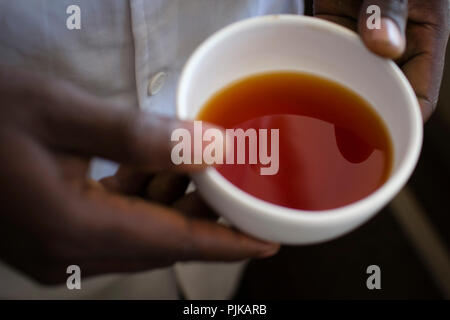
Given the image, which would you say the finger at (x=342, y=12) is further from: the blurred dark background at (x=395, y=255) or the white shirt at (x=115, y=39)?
the blurred dark background at (x=395, y=255)

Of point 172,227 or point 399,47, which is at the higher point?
point 399,47

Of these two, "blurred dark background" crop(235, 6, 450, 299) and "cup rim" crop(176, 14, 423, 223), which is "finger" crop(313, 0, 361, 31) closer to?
"cup rim" crop(176, 14, 423, 223)

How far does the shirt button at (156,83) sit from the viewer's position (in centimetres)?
62

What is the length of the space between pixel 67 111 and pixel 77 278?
0.20 m

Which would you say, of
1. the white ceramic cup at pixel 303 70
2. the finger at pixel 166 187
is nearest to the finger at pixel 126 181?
the finger at pixel 166 187

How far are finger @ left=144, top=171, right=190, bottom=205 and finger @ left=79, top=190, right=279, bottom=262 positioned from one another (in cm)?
11

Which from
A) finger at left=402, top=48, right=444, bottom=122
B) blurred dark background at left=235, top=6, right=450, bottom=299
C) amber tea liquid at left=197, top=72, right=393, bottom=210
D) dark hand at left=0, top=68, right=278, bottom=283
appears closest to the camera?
dark hand at left=0, top=68, right=278, bottom=283

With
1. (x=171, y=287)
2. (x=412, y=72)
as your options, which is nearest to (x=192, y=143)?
(x=412, y=72)

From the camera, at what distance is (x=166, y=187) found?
1.92 ft

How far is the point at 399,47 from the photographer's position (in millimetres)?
511

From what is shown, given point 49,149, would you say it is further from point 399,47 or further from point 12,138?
point 399,47

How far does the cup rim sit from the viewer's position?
41cm

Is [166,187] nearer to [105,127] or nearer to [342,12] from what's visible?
[105,127]

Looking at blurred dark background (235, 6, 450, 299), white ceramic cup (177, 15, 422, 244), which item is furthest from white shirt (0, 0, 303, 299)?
blurred dark background (235, 6, 450, 299)
